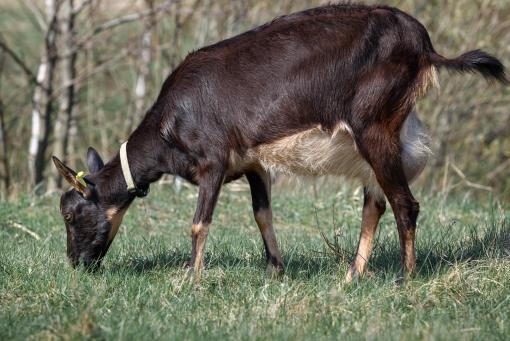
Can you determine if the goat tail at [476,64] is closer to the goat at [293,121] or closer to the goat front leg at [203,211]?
the goat at [293,121]

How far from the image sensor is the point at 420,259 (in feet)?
22.4

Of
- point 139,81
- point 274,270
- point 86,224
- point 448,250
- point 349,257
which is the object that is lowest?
point 448,250

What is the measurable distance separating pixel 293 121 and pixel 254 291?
1.24 m

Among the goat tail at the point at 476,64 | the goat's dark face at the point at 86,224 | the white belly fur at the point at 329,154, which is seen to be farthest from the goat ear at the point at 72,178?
the goat tail at the point at 476,64

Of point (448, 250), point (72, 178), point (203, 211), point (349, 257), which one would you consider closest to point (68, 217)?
point (72, 178)

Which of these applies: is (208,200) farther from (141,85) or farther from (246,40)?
(141,85)

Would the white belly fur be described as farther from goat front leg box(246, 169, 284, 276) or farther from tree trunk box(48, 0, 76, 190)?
tree trunk box(48, 0, 76, 190)

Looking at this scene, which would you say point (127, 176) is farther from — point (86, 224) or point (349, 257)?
point (349, 257)

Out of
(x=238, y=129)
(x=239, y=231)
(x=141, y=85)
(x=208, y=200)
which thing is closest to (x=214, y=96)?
(x=238, y=129)

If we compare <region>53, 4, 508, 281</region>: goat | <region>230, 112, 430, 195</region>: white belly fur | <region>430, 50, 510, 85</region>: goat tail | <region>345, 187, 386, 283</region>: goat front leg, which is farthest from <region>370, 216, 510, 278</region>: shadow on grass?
<region>430, 50, 510, 85</region>: goat tail

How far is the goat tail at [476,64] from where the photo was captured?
6164 millimetres

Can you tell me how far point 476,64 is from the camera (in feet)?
20.6

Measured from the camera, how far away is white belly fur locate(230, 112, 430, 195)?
20.6 feet

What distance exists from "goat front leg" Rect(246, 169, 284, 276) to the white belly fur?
0.49 m
